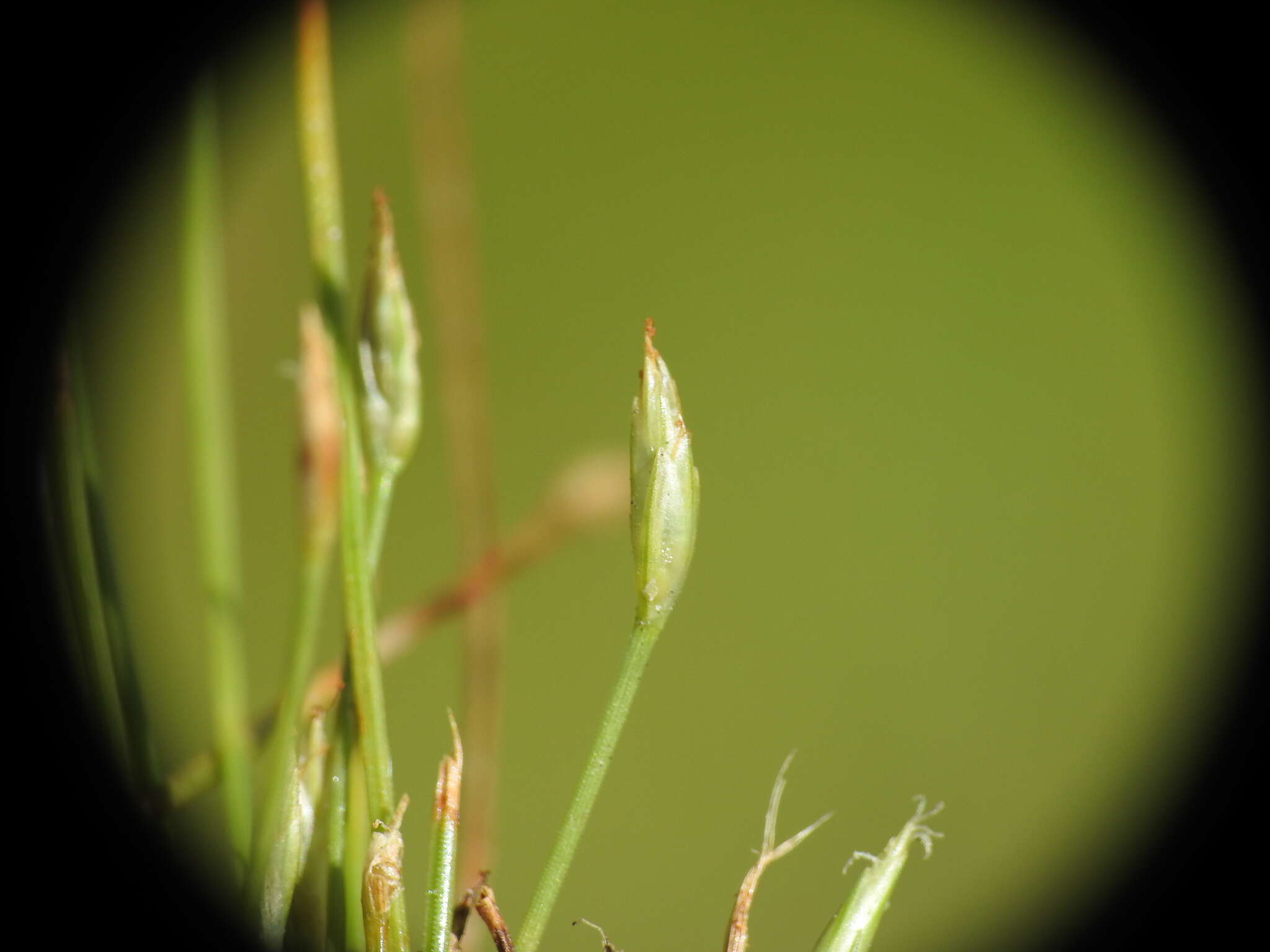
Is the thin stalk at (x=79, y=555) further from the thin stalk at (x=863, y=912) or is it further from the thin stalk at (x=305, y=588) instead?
the thin stalk at (x=863, y=912)

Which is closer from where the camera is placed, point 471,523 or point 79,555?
point 79,555

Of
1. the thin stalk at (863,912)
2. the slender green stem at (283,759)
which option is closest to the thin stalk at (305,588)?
the slender green stem at (283,759)

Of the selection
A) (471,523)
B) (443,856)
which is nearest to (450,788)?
(443,856)

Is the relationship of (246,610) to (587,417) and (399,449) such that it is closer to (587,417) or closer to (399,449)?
(587,417)

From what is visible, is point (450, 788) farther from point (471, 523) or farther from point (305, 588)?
point (471, 523)

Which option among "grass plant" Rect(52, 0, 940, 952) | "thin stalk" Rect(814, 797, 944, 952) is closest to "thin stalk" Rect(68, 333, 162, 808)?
"grass plant" Rect(52, 0, 940, 952)

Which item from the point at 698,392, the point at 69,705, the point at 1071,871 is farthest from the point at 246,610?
the point at 1071,871

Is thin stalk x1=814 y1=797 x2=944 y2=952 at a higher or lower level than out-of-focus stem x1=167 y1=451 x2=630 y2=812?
lower

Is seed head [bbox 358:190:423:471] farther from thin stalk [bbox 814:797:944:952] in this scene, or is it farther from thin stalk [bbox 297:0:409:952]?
thin stalk [bbox 814:797:944:952]
